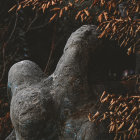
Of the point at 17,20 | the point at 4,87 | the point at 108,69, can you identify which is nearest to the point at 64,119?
the point at 108,69

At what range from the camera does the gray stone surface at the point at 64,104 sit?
169 cm

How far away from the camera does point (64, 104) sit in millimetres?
1738

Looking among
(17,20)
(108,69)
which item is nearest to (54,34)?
(17,20)

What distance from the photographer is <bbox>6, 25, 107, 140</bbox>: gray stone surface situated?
1690 mm

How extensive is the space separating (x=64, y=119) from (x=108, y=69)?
5.24 feet

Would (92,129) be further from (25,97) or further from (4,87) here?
(4,87)

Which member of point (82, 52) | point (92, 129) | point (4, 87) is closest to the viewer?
point (92, 129)

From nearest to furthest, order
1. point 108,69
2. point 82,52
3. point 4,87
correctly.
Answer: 1. point 82,52
2. point 108,69
3. point 4,87

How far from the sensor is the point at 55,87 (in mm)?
1795

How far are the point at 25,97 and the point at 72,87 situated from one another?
344 millimetres

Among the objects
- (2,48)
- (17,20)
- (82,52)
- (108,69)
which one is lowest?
(108,69)

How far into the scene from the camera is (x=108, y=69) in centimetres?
319

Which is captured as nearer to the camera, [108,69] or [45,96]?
[45,96]

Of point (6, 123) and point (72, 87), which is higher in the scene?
point (72, 87)
